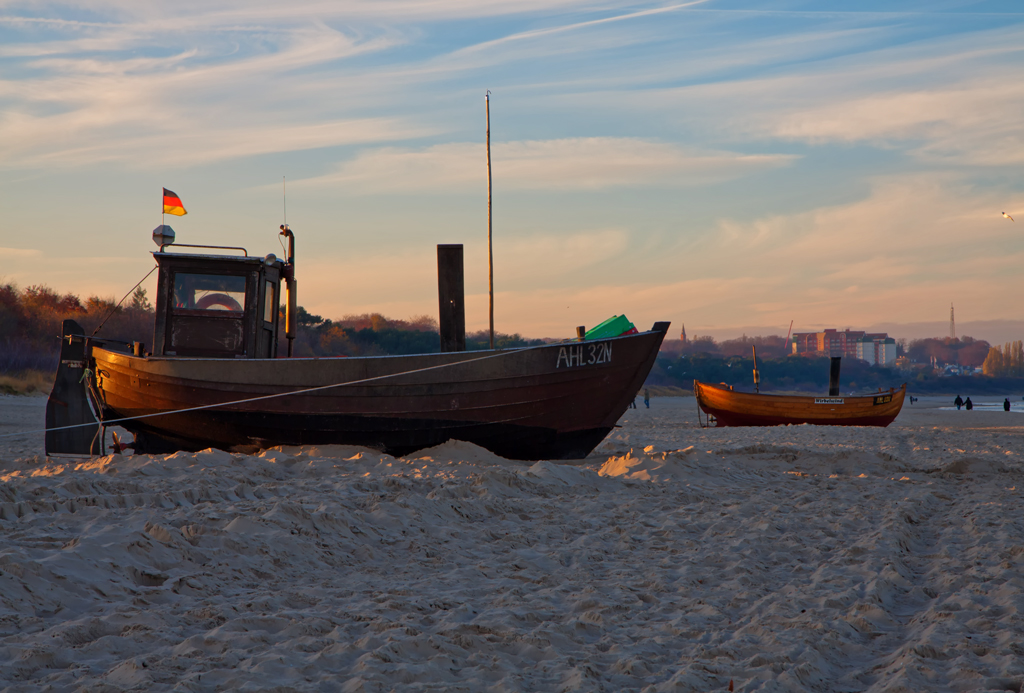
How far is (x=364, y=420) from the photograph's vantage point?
27.1ft

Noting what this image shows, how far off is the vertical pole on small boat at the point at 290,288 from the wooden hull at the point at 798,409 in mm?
15054

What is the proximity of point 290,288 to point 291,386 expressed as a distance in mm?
1981

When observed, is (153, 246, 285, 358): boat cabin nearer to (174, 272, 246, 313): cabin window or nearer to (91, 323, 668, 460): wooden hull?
(174, 272, 246, 313): cabin window

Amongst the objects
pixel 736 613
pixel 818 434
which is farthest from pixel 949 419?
pixel 736 613

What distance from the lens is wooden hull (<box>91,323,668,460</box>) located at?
26.8 ft

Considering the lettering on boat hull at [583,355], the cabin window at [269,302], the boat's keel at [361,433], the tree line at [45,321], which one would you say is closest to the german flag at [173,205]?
the cabin window at [269,302]

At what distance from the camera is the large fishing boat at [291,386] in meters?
8.20

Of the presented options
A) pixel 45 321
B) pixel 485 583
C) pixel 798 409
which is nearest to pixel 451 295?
pixel 485 583

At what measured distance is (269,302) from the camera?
9.55 metres

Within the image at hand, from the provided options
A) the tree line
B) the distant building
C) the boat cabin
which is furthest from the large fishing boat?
the distant building

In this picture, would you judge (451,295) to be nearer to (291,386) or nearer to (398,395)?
(398,395)

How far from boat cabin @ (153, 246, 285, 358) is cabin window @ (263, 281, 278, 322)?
0.46 feet

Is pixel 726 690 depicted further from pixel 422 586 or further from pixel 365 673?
pixel 422 586

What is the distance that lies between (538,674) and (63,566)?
92.3 inches
